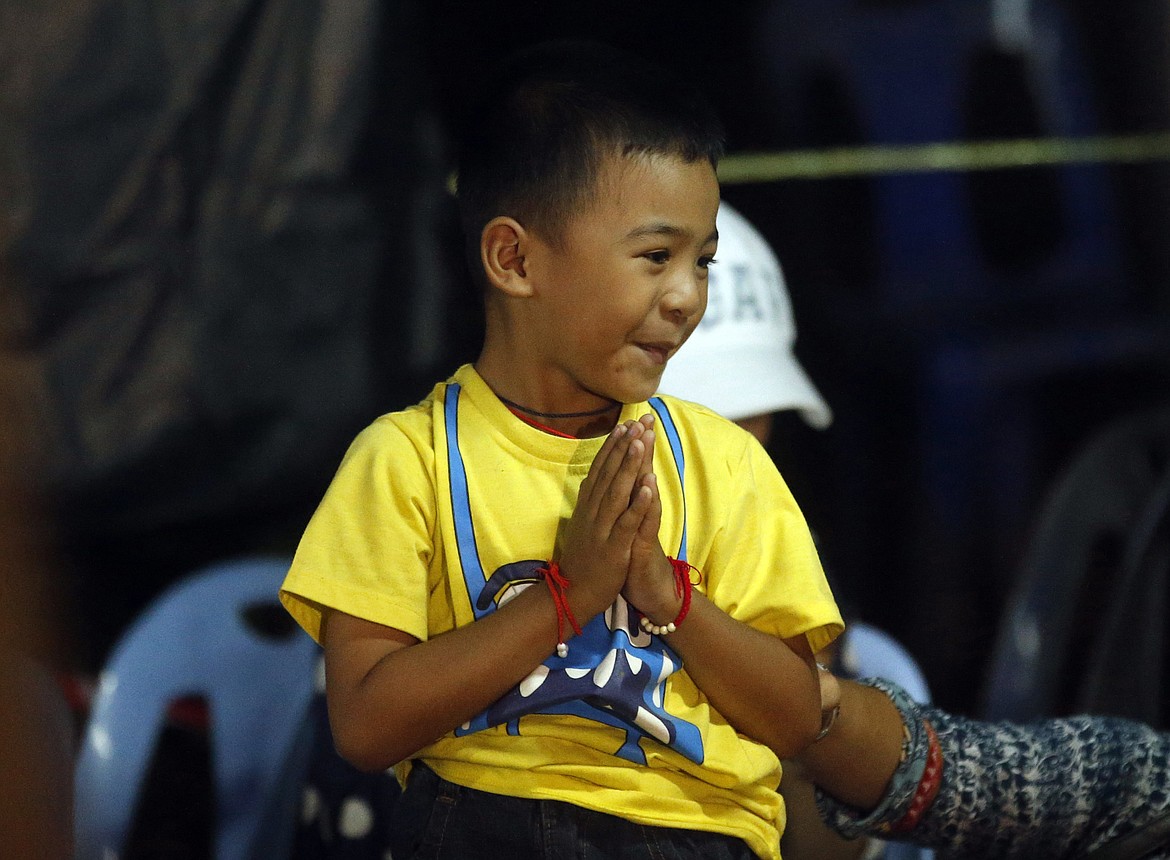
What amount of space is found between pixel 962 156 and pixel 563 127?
1377 mm

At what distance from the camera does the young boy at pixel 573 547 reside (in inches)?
30.7

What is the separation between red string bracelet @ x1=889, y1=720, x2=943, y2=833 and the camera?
111cm

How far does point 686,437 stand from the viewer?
2.82ft

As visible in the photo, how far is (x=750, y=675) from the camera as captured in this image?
821mm

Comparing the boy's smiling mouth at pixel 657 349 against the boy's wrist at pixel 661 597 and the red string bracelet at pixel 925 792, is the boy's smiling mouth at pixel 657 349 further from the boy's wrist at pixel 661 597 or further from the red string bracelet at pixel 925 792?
the red string bracelet at pixel 925 792

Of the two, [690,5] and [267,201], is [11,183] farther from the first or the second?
[690,5]

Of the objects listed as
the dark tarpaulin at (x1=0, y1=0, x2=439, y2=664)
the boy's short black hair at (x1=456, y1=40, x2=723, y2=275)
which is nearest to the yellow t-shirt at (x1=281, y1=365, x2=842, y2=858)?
the boy's short black hair at (x1=456, y1=40, x2=723, y2=275)

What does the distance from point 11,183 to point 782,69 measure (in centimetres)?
96

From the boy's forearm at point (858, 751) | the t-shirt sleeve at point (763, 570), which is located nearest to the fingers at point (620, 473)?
the t-shirt sleeve at point (763, 570)

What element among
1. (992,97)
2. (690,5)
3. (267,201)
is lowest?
(267,201)

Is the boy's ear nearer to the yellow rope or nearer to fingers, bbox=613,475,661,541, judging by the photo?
fingers, bbox=613,475,661,541

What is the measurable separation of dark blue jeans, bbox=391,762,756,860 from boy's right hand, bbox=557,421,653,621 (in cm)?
13

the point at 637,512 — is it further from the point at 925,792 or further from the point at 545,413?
the point at 925,792

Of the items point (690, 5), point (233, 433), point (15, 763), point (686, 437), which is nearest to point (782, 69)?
point (690, 5)
